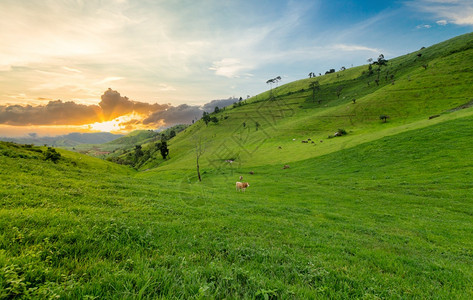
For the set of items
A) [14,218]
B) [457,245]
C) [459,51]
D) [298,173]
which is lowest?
[298,173]

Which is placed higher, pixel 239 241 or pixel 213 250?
pixel 213 250

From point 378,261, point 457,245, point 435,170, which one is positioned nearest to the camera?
point 378,261

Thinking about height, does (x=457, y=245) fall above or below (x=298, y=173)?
above

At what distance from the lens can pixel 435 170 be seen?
27703 millimetres

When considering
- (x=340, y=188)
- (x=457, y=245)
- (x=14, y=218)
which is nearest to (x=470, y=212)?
(x=457, y=245)

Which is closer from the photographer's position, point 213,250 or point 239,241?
point 213,250

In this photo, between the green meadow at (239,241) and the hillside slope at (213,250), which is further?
the green meadow at (239,241)

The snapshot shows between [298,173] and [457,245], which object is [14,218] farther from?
[298,173]

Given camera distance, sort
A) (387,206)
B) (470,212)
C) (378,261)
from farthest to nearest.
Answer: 1. (387,206)
2. (470,212)
3. (378,261)

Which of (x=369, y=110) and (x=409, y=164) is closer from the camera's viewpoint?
(x=409, y=164)

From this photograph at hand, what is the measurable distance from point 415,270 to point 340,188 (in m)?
23.3

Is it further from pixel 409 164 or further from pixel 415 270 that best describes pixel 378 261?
pixel 409 164

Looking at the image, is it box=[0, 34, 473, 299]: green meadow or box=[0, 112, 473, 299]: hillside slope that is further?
box=[0, 34, 473, 299]: green meadow

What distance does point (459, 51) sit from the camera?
384 feet
